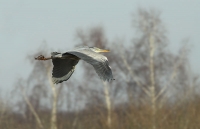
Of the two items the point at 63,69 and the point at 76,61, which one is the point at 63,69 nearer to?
the point at 63,69

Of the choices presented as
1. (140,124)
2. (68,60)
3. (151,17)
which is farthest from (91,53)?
(151,17)

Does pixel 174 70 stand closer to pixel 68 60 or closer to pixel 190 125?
pixel 190 125

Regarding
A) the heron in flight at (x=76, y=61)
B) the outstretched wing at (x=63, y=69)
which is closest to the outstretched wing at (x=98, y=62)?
the heron in flight at (x=76, y=61)

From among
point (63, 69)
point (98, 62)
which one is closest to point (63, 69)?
point (63, 69)

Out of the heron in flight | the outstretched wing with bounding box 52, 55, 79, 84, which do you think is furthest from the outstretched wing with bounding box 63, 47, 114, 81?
the outstretched wing with bounding box 52, 55, 79, 84

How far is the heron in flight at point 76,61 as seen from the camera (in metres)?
7.92

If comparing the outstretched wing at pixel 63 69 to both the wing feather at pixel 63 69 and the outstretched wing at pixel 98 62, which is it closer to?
the wing feather at pixel 63 69

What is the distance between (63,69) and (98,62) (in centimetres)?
204

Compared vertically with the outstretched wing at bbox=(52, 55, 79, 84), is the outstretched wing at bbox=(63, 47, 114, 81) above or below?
above

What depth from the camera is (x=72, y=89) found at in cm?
3634

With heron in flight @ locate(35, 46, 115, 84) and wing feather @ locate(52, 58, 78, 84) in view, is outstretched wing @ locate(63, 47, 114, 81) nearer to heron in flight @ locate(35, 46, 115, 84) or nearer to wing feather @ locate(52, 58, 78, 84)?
heron in flight @ locate(35, 46, 115, 84)

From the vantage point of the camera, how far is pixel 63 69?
32.8ft

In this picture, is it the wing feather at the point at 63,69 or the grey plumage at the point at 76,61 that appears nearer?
the grey plumage at the point at 76,61

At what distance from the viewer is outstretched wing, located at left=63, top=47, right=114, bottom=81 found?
7865 mm
